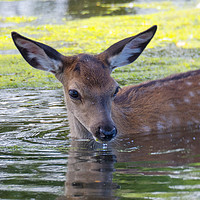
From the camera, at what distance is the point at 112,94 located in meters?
5.92

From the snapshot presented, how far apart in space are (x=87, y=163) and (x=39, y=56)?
60.7 inches

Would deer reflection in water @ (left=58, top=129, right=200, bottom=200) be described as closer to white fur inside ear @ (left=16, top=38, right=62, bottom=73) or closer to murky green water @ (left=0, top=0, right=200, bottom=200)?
murky green water @ (left=0, top=0, right=200, bottom=200)

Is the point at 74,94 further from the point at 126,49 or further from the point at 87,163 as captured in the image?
the point at 126,49

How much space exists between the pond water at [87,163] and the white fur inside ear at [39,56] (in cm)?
101

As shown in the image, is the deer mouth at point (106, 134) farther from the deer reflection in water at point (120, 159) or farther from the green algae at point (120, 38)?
the green algae at point (120, 38)

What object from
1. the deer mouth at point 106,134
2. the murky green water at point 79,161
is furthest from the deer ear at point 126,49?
the deer mouth at point 106,134

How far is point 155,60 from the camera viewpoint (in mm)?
11695

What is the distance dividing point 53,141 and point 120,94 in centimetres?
140

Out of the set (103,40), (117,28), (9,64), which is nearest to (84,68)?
(9,64)

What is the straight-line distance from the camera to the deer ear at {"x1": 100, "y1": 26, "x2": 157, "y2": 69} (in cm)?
626

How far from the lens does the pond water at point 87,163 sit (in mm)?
4504

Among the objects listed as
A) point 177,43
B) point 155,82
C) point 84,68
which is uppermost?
point 84,68

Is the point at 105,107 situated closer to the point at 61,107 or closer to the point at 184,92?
the point at 184,92

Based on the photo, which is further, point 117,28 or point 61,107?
point 117,28
